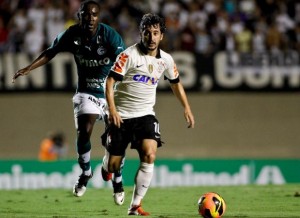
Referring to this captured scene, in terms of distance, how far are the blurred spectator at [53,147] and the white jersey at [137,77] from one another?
Result: 11592 mm

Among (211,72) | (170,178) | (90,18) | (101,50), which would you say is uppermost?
(90,18)

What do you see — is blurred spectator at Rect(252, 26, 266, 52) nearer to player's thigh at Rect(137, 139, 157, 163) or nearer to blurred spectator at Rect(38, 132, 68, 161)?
blurred spectator at Rect(38, 132, 68, 161)

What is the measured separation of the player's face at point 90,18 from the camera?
444 inches

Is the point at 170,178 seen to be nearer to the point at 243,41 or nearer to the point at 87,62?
the point at 243,41

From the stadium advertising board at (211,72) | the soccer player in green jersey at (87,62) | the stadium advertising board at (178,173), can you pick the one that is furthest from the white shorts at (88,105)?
the stadium advertising board at (211,72)

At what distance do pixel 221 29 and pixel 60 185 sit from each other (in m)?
5.78

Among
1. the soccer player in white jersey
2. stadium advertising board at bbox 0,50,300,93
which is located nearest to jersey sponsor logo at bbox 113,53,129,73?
the soccer player in white jersey

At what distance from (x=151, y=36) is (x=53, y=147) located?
12.3 metres

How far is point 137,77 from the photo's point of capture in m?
10.4

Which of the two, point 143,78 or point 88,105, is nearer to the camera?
point 143,78

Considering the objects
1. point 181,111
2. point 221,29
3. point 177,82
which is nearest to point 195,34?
point 221,29

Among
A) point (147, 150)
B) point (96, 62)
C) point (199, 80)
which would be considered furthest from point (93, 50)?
point (199, 80)

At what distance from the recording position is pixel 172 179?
19.5m

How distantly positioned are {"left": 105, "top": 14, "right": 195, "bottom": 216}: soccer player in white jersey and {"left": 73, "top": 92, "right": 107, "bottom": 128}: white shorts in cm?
110
